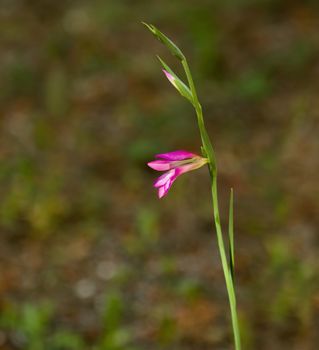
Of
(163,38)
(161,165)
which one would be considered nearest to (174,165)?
(161,165)

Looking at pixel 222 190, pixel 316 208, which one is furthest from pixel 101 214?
pixel 316 208

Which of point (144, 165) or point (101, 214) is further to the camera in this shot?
point (144, 165)

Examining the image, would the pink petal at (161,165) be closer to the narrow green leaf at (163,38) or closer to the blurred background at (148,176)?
the narrow green leaf at (163,38)

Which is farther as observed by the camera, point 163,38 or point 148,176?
point 148,176

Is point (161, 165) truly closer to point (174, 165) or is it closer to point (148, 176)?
point (174, 165)

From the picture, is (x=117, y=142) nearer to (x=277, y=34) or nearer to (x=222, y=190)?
(x=222, y=190)

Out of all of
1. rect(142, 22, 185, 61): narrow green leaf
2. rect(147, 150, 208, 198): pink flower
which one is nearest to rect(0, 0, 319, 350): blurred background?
rect(147, 150, 208, 198): pink flower
